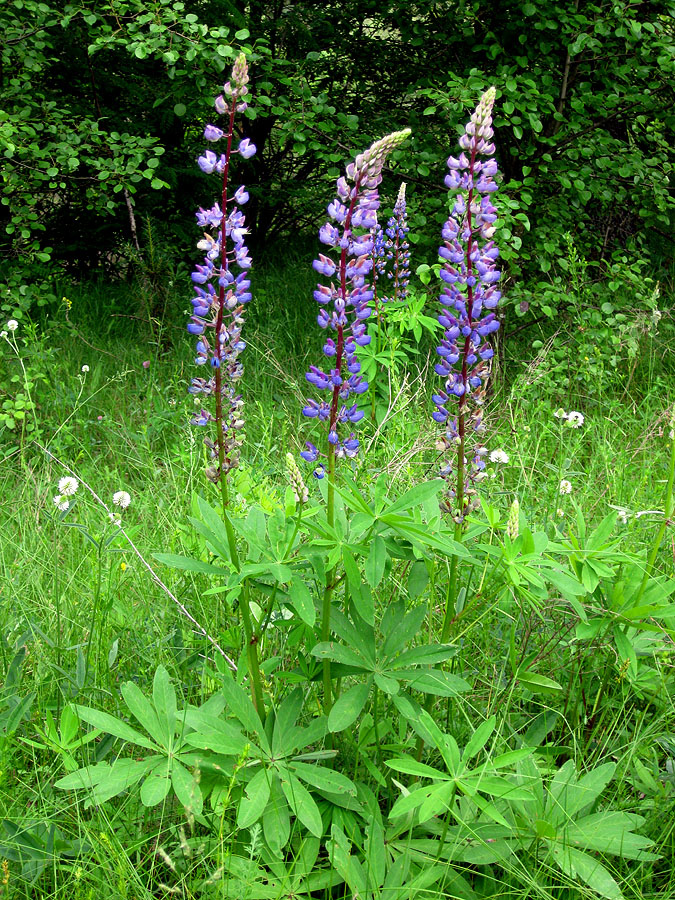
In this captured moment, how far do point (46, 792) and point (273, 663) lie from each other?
662 millimetres

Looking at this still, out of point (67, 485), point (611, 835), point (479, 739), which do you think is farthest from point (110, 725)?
point (67, 485)

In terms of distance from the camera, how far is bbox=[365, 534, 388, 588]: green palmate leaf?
1.47 metres

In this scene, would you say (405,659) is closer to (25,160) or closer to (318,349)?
(318,349)

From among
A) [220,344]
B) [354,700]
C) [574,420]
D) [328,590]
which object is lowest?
[574,420]

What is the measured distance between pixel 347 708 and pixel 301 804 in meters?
0.21

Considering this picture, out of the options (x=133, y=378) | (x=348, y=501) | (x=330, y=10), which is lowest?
(x=133, y=378)

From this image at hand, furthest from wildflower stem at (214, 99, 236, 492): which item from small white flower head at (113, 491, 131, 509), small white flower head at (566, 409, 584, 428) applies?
small white flower head at (566, 409, 584, 428)

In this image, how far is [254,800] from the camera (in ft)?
4.96

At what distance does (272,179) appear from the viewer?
274 inches

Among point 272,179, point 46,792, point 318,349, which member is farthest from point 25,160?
point 46,792

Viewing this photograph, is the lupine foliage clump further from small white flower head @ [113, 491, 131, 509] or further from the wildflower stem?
small white flower head @ [113, 491, 131, 509]

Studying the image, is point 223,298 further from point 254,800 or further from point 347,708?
point 254,800

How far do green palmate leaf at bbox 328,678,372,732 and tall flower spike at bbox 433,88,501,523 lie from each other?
43cm

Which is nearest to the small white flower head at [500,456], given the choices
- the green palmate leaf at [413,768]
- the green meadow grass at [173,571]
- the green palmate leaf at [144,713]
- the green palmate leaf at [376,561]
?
the green meadow grass at [173,571]
